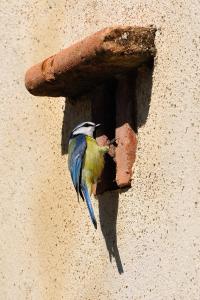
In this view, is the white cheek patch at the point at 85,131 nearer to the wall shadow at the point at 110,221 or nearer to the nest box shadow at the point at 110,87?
the nest box shadow at the point at 110,87

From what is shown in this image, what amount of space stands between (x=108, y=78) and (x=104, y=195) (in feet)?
1.63

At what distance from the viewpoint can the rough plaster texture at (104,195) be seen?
3617 mm

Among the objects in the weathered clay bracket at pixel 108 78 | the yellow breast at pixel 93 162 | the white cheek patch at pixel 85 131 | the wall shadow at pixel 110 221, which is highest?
the weathered clay bracket at pixel 108 78

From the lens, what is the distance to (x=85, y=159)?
4473 millimetres

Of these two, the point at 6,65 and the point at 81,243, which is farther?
the point at 6,65

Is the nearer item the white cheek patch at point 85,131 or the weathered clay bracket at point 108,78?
the weathered clay bracket at point 108,78

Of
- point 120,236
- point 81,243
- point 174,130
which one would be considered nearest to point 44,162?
point 81,243

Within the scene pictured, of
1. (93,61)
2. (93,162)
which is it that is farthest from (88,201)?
(93,61)

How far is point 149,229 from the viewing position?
3.82 metres

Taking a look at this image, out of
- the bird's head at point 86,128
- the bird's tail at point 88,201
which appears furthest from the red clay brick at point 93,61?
the bird's tail at point 88,201

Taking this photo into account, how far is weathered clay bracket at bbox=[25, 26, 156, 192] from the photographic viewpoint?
150 inches

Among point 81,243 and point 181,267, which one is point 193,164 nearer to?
point 181,267

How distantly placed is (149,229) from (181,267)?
11.3 inches

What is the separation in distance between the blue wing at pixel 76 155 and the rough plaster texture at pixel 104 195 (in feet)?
0.42
